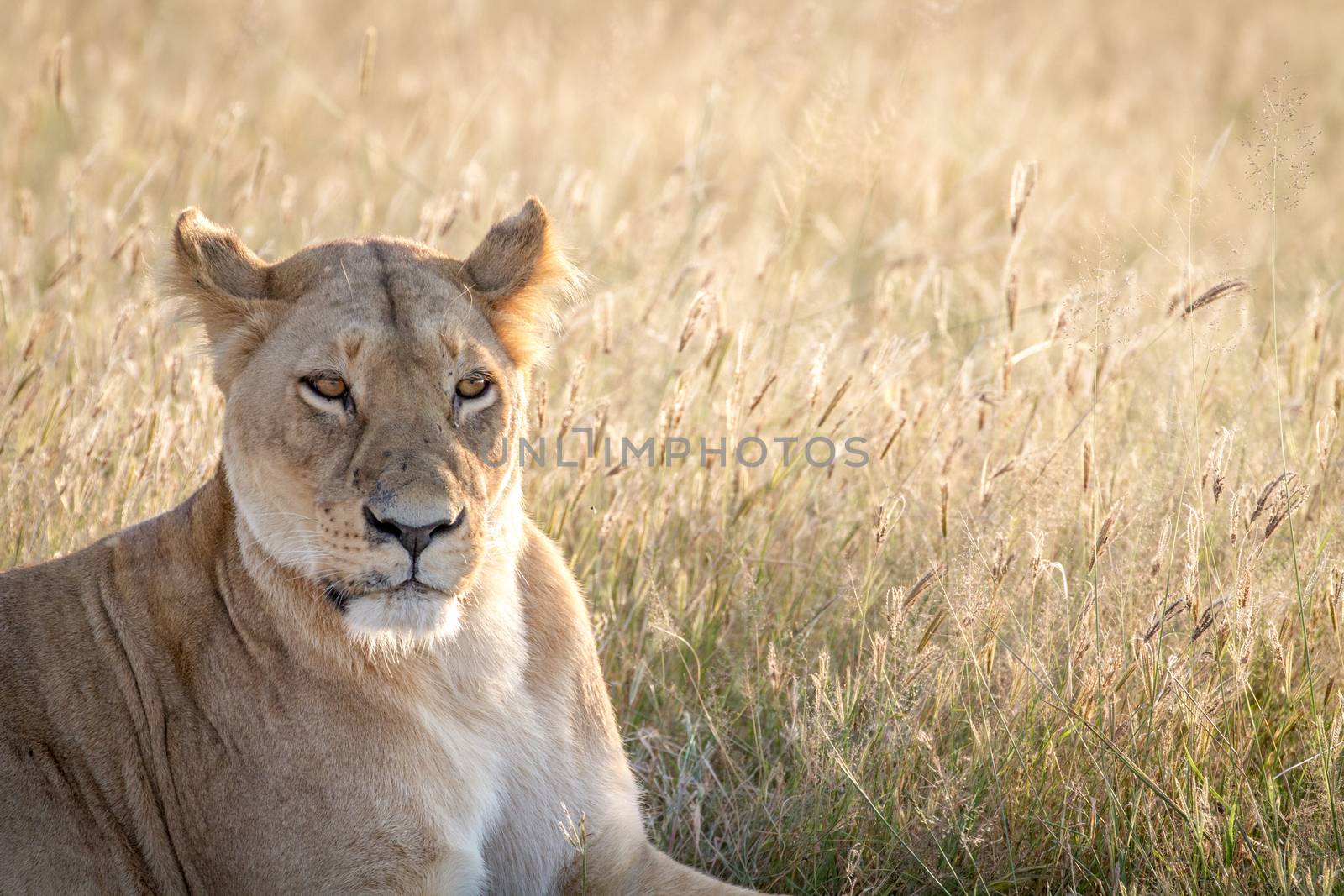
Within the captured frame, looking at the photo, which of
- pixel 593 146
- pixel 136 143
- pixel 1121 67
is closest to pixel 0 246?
pixel 136 143

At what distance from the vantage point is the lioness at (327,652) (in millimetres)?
2883

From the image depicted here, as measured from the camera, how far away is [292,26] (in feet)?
36.9

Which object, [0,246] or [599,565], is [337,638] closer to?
[599,565]

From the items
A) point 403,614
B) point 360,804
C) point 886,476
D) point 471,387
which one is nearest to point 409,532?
point 403,614

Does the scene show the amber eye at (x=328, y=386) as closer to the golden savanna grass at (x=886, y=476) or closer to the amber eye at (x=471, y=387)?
the amber eye at (x=471, y=387)

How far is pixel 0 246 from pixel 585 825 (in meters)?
4.99

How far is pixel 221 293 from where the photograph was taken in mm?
3131

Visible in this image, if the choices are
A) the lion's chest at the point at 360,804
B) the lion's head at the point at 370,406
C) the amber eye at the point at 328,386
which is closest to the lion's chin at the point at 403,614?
the lion's head at the point at 370,406

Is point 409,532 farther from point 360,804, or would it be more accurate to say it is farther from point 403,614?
point 360,804

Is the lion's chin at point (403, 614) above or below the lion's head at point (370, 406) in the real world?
below

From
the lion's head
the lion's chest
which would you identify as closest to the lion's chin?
the lion's head

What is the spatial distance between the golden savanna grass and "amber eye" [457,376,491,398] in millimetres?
673

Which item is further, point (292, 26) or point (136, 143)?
point (292, 26)

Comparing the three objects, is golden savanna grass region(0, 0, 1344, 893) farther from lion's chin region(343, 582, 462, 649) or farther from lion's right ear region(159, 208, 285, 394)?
lion's chin region(343, 582, 462, 649)
